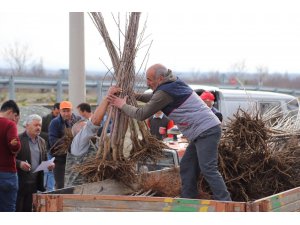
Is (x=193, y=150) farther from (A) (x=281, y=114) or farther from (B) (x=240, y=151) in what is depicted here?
(A) (x=281, y=114)

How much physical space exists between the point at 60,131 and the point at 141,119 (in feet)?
9.36

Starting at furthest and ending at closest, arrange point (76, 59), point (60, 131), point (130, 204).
→ point (76, 59)
point (60, 131)
point (130, 204)

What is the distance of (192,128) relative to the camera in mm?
4461

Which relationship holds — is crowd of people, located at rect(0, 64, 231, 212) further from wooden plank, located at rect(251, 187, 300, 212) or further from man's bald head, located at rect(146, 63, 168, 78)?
wooden plank, located at rect(251, 187, 300, 212)

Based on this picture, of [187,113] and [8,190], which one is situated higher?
[187,113]

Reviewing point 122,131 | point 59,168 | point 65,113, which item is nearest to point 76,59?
point 65,113

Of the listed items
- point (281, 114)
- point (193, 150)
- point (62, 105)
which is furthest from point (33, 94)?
point (193, 150)

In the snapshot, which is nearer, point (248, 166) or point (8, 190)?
point (248, 166)

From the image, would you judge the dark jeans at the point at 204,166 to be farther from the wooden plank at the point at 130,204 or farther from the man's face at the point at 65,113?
the man's face at the point at 65,113

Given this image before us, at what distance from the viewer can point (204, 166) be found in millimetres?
4375

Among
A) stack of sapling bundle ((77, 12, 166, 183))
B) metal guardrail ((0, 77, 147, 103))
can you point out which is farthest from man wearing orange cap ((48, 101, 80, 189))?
metal guardrail ((0, 77, 147, 103))

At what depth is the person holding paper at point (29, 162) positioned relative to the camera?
5.98 metres

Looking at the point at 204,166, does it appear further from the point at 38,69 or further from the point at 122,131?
the point at 38,69

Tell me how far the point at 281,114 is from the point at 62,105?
2718mm
